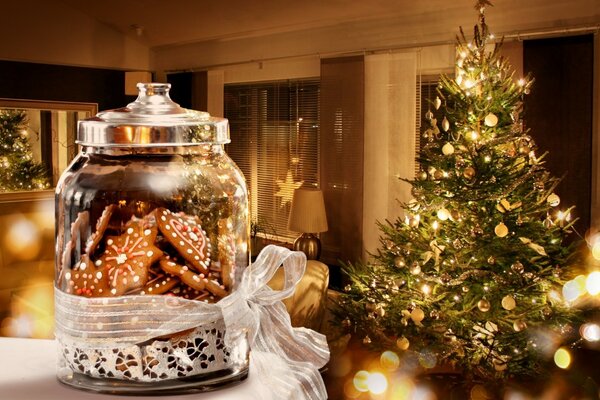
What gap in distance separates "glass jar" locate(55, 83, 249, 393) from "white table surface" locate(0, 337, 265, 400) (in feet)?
0.04

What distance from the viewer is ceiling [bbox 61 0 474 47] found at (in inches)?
197

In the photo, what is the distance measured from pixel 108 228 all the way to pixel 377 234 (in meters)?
4.83

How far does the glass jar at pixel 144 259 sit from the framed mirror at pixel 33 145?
6564 mm

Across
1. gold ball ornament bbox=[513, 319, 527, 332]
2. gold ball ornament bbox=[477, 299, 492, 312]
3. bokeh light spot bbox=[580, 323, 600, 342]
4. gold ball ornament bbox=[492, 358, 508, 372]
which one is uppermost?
gold ball ornament bbox=[477, 299, 492, 312]

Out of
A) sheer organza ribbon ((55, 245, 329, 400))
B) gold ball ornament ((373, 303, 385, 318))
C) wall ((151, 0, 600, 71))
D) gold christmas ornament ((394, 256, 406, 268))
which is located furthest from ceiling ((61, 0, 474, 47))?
sheer organza ribbon ((55, 245, 329, 400))

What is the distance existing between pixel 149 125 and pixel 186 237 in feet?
0.32

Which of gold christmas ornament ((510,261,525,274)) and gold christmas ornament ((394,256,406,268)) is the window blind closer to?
gold christmas ornament ((394,256,406,268))

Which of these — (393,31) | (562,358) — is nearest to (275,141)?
(393,31)

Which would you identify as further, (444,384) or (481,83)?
(444,384)

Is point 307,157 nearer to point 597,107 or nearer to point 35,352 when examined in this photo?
point 597,107

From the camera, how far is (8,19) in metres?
6.34

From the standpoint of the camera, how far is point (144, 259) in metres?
0.55

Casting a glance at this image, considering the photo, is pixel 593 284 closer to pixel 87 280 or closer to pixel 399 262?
pixel 399 262

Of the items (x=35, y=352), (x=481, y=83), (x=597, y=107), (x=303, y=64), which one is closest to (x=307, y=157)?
(x=303, y=64)
